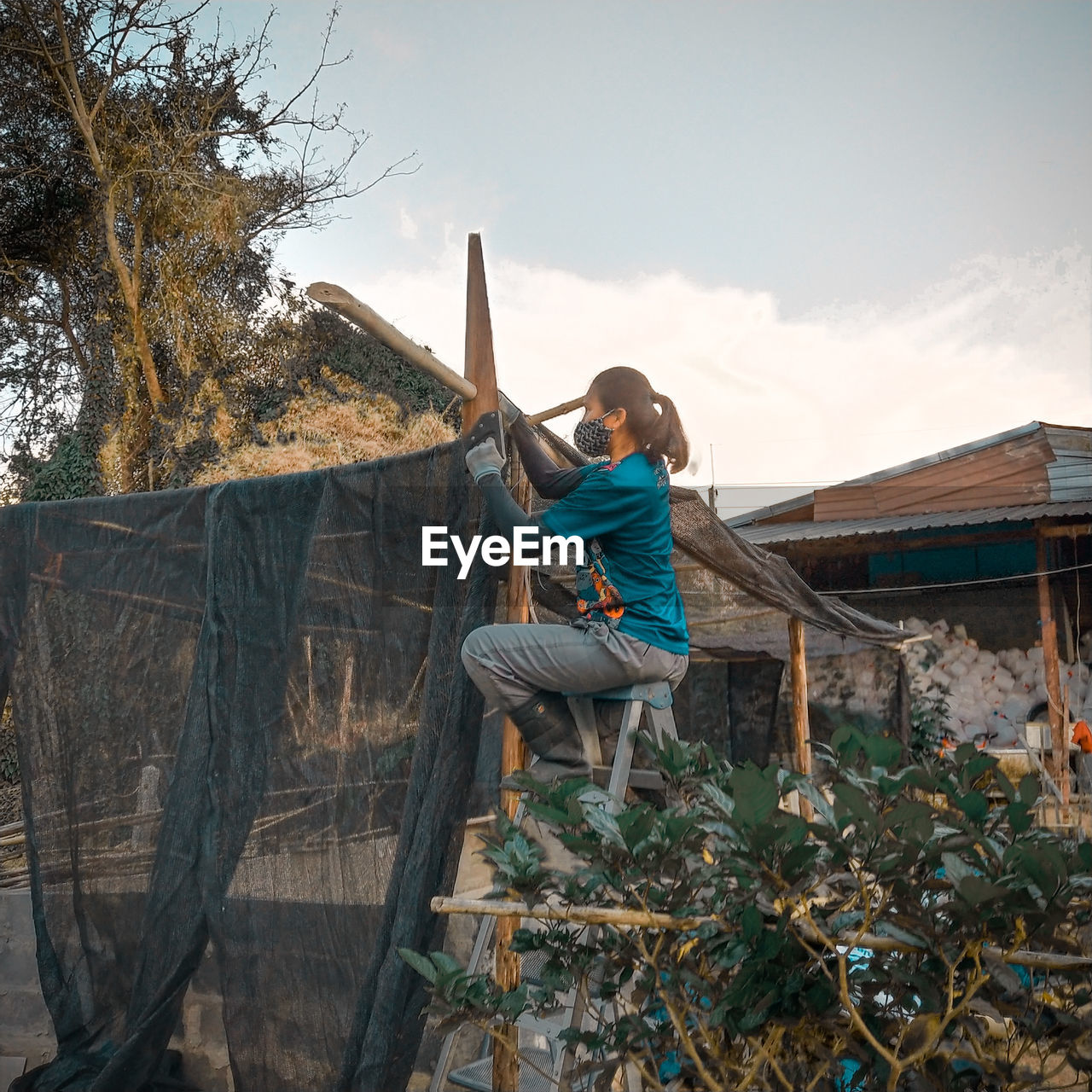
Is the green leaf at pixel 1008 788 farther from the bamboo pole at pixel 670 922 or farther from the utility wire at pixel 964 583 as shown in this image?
the utility wire at pixel 964 583

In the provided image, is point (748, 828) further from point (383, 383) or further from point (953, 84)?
point (383, 383)

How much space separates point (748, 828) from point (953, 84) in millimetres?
6082

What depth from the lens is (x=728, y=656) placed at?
7730 mm

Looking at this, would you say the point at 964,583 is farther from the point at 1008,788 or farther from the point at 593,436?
the point at 1008,788

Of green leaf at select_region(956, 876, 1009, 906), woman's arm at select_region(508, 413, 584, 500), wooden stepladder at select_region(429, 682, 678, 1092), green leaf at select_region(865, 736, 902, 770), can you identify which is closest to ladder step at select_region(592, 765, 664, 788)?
wooden stepladder at select_region(429, 682, 678, 1092)

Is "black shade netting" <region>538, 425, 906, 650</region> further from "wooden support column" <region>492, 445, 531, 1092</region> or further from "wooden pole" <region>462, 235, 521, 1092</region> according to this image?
"wooden pole" <region>462, 235, 521, 1092</region>

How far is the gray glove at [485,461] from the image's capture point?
8.54ft

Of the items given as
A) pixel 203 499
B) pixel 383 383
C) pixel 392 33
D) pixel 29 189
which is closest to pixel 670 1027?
pixel 203 499

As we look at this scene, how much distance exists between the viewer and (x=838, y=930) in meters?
1.41

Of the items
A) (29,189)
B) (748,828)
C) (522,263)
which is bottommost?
(748,828)

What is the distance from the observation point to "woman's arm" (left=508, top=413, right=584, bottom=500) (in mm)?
2885

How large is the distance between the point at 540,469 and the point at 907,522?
8.95 meters

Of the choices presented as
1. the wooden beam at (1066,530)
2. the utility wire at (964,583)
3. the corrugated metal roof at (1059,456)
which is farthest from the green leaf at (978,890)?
the corrugated metal roof at (1059,456)

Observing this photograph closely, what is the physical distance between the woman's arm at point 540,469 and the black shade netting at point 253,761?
23 cm
